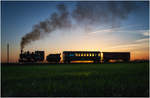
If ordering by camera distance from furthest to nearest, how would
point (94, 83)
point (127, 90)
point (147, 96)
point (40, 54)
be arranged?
point (40, 54), point (94, 83), point (127, 90), point (147, 96)

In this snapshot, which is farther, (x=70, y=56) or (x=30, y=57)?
(x=70, y=56)

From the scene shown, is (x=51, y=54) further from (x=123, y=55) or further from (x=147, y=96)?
(x=147, y=96)

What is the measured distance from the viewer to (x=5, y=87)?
21.6 ft

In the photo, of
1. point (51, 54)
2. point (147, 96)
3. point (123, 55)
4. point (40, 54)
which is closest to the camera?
point (147, 96)

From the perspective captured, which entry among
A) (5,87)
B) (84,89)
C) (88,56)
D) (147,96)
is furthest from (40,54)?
(147,96)

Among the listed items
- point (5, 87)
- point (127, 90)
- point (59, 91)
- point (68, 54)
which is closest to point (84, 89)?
point (59, 91)

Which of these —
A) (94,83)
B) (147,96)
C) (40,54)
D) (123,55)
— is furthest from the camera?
(123,55)

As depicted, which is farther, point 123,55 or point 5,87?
point 123,55

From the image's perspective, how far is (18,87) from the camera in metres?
6.46

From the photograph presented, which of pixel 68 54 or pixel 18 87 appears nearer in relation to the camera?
pixel 18 87

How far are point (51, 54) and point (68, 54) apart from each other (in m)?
4.45

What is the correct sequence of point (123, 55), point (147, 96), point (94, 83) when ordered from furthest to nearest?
1. point (123, 55)
2. point (94, 83)
3. point (147, 96)

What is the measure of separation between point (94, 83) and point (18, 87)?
450 centimetres

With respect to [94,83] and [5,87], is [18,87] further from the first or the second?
[94,83]
